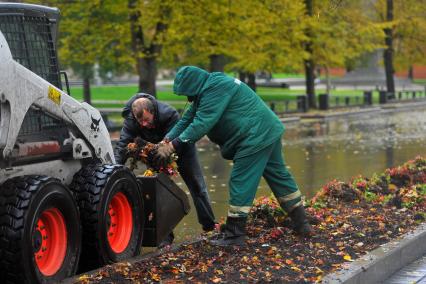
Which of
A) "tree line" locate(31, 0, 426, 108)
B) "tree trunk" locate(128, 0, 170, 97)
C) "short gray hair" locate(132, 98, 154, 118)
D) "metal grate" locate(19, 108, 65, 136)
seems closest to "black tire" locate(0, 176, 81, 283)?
"metal grate" locate(19, 108, 65, 136)

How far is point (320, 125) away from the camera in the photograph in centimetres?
3047

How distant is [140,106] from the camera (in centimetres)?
752

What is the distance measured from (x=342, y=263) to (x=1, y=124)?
9.10 feet

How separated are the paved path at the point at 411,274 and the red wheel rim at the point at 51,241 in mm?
2592

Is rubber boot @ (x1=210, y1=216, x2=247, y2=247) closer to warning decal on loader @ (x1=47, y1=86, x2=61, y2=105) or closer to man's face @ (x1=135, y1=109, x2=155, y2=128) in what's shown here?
man's face @ (x1=135, y1=109, x2=155, y2=128)

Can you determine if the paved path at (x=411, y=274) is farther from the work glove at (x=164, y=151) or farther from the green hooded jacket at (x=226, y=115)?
the work glove at (x=164, y=151)

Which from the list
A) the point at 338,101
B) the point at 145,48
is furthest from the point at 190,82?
the point at 338,101

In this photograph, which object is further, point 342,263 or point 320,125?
point 320,125

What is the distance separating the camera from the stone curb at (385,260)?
19.4 feet

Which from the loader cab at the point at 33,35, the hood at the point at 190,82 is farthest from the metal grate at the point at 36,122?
the hood at the point at 190,82

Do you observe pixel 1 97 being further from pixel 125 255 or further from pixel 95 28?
pixel 95 28

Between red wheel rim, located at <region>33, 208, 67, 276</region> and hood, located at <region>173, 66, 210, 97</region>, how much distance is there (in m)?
1.54

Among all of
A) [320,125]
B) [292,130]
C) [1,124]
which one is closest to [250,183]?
[1,124]

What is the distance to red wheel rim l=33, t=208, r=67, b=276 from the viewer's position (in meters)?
5.78
